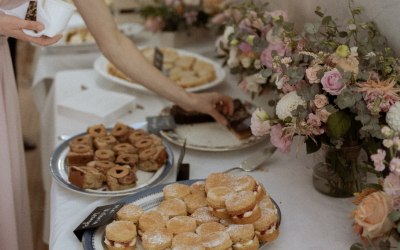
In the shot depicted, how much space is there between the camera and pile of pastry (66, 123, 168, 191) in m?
1.31

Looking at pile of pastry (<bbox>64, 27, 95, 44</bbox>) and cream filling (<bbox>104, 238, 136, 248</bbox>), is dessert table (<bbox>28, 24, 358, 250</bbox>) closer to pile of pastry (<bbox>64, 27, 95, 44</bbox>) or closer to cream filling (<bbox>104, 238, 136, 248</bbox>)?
cream filling (<bbox>104, 238, 136, 248</bbox>)

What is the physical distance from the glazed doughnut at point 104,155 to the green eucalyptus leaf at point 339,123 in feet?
1.79

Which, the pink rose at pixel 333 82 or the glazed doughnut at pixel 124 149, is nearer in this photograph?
the pink rose at pixel 333 82

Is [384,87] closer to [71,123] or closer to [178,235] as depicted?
[178,235]

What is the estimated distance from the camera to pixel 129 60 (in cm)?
156

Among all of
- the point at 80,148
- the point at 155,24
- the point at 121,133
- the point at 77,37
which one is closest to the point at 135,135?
the point at 121,133

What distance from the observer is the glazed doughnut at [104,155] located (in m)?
1.39

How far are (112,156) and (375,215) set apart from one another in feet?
2.24

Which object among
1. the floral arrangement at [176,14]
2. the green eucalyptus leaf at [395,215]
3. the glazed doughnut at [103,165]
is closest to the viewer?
the green eucalyptus leaf at [395,215]

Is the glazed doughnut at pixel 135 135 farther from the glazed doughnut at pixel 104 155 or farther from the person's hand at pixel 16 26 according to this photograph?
the person's hand at pixel 16 26

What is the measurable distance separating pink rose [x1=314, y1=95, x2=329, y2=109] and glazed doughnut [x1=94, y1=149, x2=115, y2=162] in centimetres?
54

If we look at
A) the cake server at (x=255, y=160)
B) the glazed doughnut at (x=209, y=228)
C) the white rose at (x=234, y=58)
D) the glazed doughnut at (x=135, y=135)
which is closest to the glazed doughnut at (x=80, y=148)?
the glazed doughnut at (x=135, y=135)

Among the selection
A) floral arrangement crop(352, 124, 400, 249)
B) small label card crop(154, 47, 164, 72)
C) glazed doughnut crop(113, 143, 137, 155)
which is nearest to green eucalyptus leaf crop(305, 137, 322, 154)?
floral arrangement crop(352, 124, 400, 249)

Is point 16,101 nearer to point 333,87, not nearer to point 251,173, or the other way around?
point 251,173
